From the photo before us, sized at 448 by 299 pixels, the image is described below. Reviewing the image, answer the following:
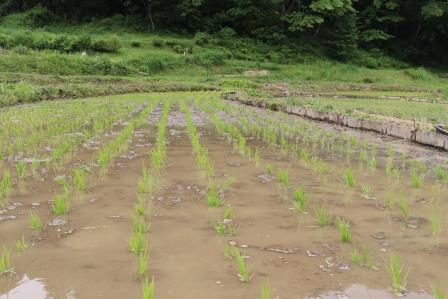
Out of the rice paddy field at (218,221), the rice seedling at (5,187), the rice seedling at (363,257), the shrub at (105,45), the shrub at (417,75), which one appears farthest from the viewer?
the shrub at (417,75)

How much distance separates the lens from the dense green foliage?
28.9 meters

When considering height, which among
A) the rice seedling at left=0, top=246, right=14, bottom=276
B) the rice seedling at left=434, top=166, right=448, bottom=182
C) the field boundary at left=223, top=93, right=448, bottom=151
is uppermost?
the rice seedling at left=0, top=246, right=14, bottom=276

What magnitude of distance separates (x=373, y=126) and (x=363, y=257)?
6067 millimetres

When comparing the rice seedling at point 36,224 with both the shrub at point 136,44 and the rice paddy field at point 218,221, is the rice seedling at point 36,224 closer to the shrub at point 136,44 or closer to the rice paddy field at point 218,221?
the rice paddy field at point 218,221

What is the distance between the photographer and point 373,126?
8.27 metres

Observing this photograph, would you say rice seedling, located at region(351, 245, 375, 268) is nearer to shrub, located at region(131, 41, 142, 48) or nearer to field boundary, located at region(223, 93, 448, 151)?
field boundary, located at region(223, 93, 448, 151)

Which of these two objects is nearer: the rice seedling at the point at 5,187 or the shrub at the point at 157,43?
the rice seedling at the point at 5,187

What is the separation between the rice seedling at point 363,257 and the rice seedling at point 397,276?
0.10 metres

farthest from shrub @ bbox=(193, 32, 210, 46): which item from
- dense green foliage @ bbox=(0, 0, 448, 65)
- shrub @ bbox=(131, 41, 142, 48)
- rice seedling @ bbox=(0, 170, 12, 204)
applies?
rice seedling @ bbox=(0, 170, 12, 204)

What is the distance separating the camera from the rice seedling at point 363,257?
252 centimetres

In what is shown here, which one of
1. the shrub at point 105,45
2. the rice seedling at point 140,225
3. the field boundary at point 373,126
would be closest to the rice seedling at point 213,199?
the rice seedling at point 140,225

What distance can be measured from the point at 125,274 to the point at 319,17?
28203mm

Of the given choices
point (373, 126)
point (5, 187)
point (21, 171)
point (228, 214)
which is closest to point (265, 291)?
point (228, 214)

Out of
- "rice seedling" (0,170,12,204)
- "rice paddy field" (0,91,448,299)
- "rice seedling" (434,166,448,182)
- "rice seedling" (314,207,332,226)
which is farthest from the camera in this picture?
"rice seedling" (434,166,448,182)
